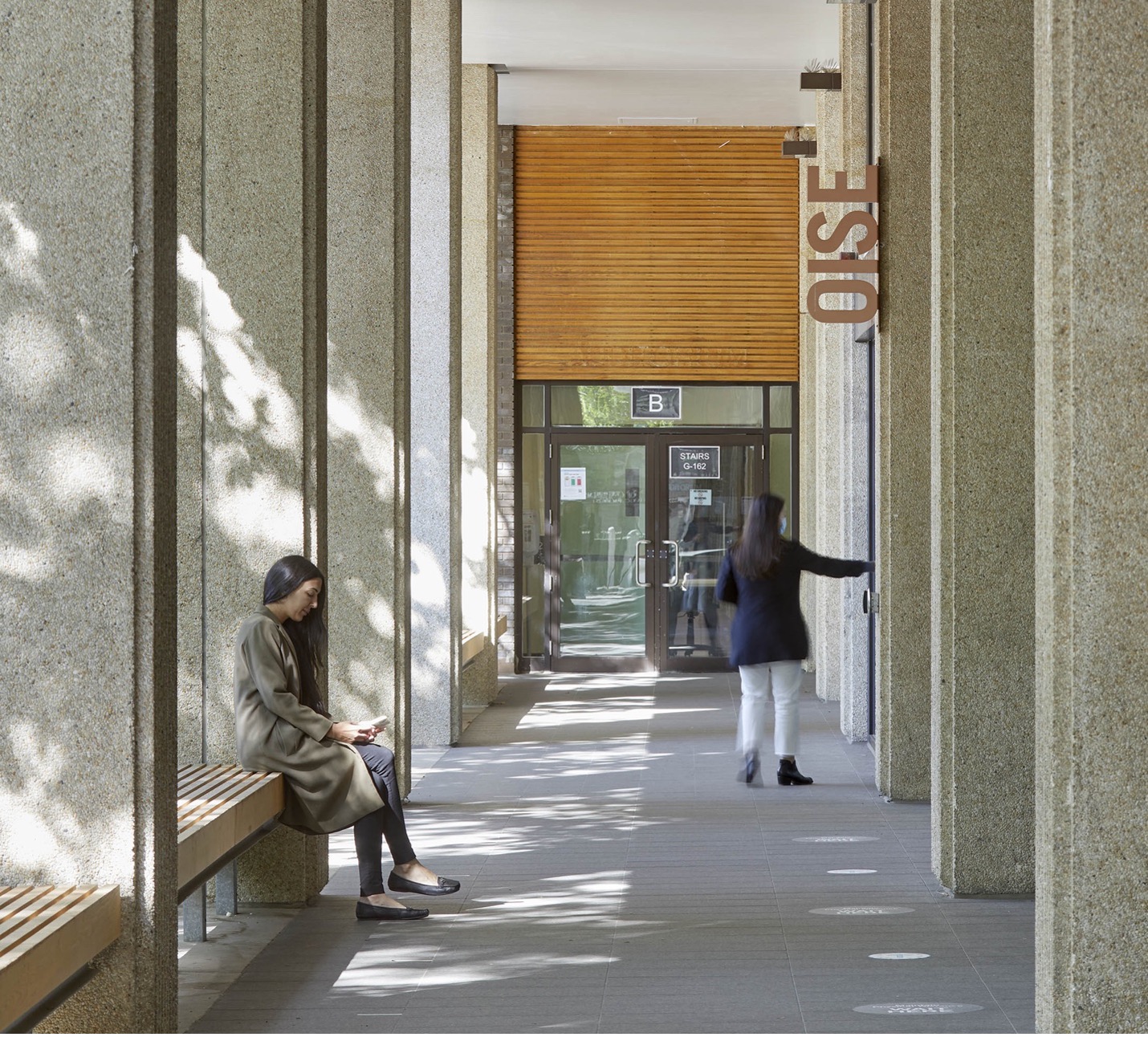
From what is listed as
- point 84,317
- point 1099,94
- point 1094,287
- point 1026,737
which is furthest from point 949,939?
point 84,317

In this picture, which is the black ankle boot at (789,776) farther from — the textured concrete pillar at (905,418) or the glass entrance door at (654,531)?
the glass entrance door at (654,531)

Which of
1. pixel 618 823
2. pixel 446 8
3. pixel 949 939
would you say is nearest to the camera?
pixel 949 939

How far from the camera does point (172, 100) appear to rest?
4.15 meters

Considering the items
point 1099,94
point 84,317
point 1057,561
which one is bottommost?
point 1057,561

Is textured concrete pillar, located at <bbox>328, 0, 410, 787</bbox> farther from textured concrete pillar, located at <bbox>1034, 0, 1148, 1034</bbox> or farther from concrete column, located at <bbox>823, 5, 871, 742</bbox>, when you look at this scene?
textured concrete pillar, located at <bbox>1034, 0, 1148, 1034</bbox>

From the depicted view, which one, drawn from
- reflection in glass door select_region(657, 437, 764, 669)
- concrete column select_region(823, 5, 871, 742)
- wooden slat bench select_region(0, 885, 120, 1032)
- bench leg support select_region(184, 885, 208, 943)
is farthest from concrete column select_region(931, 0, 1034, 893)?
reflection in glass door select_region(657, 437, 764, 669)

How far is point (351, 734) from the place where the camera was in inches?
241

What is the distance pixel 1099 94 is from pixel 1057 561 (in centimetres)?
116

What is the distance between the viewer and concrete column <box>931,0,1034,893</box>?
20.3 feet

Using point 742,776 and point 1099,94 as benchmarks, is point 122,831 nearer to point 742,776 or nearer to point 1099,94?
point 1099,94

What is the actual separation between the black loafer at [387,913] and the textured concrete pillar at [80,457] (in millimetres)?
2136

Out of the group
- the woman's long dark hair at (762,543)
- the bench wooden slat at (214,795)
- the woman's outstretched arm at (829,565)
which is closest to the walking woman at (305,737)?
the bench wooden slat at (214,795)

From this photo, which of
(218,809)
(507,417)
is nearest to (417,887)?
(218,809)

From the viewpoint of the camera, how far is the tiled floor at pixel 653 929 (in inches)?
189
